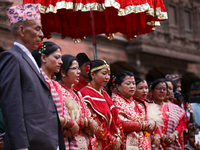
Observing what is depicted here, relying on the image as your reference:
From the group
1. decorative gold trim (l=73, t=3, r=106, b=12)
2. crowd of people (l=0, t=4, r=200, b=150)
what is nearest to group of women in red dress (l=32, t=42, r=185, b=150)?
crowd of people (l=0, t=4, r=200, b=150)

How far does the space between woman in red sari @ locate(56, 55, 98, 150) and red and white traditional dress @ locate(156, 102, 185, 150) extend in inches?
79.7

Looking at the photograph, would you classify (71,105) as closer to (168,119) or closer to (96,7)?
(96,7)

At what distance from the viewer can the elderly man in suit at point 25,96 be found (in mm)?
2145

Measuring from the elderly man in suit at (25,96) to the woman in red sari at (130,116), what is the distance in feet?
5.94

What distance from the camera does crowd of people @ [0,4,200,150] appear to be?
7.30 ft

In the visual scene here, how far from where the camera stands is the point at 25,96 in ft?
7.49

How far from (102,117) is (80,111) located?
0.46 metres

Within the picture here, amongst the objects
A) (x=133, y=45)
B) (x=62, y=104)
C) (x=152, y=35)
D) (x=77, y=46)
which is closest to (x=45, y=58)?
(x=62, y=104)

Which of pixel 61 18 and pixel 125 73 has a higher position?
pixel 61 18

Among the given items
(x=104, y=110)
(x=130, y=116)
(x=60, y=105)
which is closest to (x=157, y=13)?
(x=130, y=116)

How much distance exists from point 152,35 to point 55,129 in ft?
41.2

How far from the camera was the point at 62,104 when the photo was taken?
3049mm

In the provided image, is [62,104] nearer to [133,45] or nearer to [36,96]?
[36,96]

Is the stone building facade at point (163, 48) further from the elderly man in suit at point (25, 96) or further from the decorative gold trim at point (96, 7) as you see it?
the elderly man in suit at point (25, 96)
